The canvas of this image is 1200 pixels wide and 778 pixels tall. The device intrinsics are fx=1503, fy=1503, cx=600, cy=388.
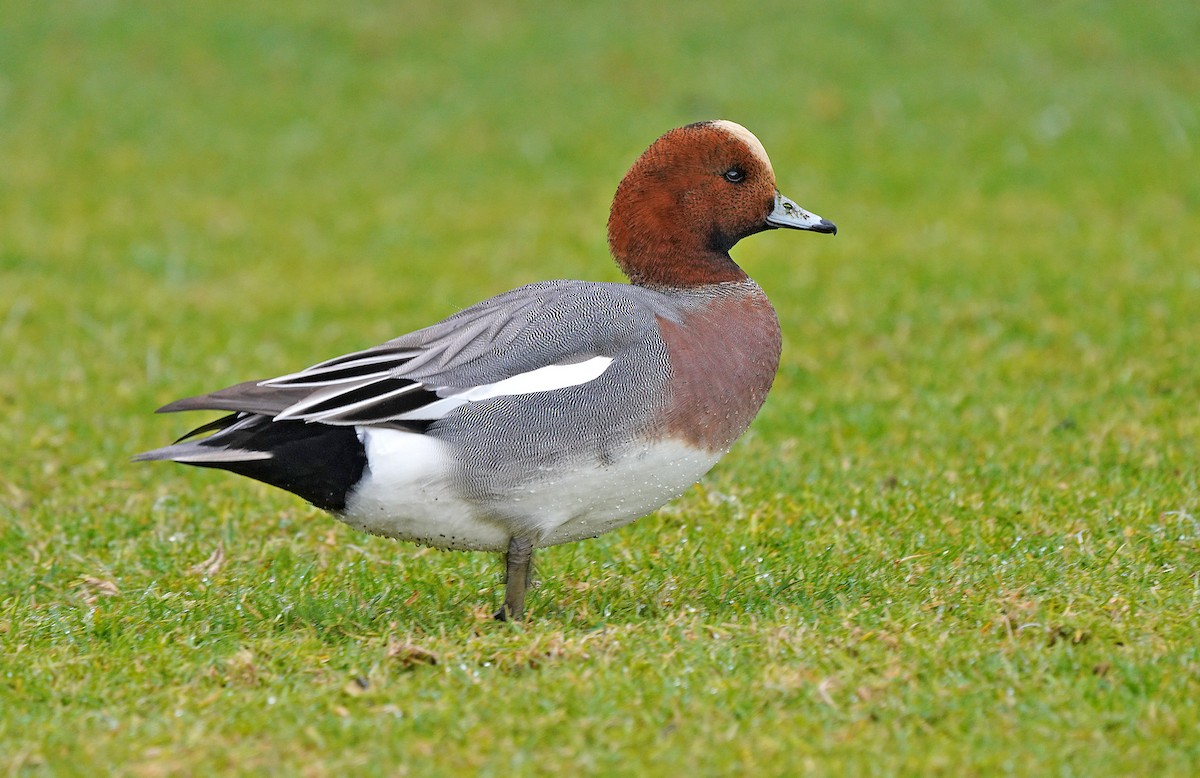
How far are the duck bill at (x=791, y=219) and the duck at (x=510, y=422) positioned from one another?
436mm

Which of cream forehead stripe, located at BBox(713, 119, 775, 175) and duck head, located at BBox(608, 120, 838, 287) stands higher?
cream forehead stripe, located at BBox(713, 119, 775, 175)

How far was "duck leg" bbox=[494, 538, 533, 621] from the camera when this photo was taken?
4.05 m

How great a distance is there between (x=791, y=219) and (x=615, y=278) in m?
4.57

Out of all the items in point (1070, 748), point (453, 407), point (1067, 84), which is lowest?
point (1070, 748)

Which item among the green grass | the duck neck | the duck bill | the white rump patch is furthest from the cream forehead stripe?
the green grass

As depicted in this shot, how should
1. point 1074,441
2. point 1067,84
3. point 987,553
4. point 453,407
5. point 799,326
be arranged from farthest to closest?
point 1067,84 < point 799,326 < point 1074,441 < point 987,553 < point 453,407

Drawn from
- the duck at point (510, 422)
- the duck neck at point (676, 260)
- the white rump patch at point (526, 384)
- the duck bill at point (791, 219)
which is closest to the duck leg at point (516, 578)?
the duck at point (510, 422)

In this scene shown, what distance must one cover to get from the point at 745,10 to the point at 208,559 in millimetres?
10993

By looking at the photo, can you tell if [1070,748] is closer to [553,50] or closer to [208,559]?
[208,559]

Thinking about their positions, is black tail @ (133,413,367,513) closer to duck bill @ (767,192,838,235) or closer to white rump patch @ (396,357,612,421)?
white rump patch @ (396,357,612,421)

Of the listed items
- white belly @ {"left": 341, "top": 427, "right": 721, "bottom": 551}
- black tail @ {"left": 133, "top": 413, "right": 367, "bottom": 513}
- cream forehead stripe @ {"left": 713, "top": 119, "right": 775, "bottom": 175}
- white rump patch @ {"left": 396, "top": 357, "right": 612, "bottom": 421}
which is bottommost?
white belly @ {"left": 341, "top": 427, "right": 721, "bottom": 551}

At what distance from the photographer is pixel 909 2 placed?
14.5 meters

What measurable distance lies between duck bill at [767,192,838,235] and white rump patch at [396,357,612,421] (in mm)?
838

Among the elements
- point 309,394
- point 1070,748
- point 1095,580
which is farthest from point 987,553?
point 309,394
